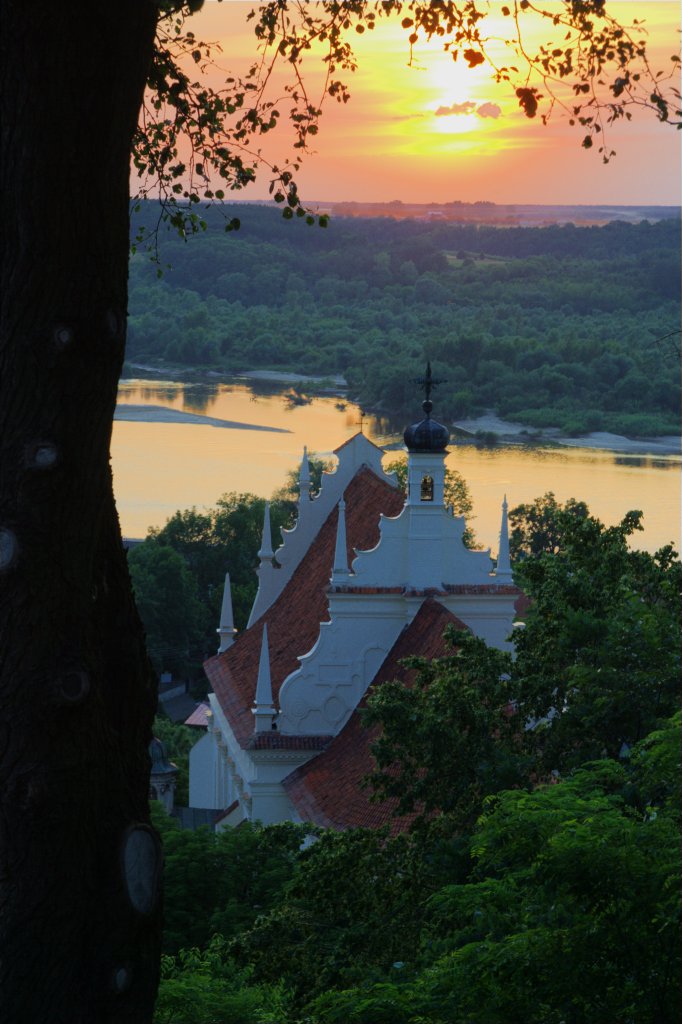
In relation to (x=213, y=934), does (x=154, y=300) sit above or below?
above

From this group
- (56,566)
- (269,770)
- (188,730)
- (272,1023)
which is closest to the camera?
(56,566)

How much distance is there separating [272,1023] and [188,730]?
4433 cm

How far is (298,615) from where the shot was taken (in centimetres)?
3678

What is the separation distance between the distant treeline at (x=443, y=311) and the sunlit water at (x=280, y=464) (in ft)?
9.99

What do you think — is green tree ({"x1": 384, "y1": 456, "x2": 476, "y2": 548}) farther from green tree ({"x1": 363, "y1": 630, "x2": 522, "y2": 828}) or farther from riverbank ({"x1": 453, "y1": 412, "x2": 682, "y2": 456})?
green tree ({"x1": 363, "y1": 630, "x2": 522, "y2": 828})

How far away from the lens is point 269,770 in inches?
1212

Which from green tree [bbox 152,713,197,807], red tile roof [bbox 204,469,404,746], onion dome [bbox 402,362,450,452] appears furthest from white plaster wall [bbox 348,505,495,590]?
green tree [bbox 152,713,197,807]

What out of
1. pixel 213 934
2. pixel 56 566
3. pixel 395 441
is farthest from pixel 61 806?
pixel 395 441

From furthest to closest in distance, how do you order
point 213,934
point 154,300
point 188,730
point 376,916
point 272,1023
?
point 154,300, point 188,730, point 213,934, point 376,916, point 272,1023

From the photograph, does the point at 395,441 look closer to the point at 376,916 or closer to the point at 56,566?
the point at 376,916

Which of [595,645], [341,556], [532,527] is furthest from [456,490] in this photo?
[595,645]

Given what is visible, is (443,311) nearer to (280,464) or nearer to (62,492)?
(280,464)

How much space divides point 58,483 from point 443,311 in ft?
352

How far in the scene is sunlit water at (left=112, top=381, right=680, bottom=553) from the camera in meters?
70.0
